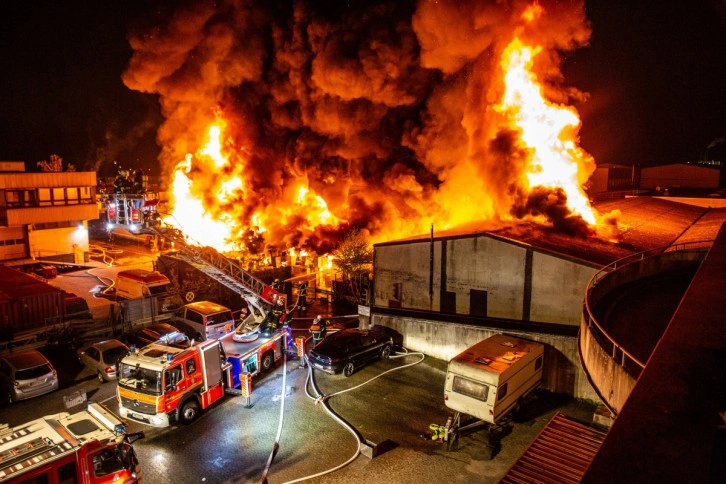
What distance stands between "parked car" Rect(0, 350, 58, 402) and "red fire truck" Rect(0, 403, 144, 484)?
609 centimetres

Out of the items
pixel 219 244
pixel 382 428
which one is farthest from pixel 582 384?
pixel 219 244

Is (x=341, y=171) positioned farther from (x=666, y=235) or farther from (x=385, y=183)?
(x=666, y=235)

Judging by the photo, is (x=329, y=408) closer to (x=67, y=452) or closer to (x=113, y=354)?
(x=67, y=452)

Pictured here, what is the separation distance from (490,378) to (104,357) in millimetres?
11693

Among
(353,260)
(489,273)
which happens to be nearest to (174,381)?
(489,273)

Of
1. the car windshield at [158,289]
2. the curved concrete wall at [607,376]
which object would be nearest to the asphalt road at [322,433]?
the curved concrete wall at [607,376]

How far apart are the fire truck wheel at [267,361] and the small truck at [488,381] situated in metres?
6.21

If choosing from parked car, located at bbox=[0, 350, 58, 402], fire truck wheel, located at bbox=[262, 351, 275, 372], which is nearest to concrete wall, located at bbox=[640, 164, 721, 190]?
fire truck wheel, located at bbox=[262, 351, 275, 372]

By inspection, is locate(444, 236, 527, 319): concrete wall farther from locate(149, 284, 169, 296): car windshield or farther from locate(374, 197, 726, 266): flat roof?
locate(149, 284, 169, 296): car windshield

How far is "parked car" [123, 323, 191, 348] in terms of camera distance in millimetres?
16875

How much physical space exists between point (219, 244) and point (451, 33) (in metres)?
21.2

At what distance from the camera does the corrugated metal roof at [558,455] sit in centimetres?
879

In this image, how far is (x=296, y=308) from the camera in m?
23.0

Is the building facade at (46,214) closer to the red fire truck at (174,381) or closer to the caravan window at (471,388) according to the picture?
the red fire truck at (174,381)
